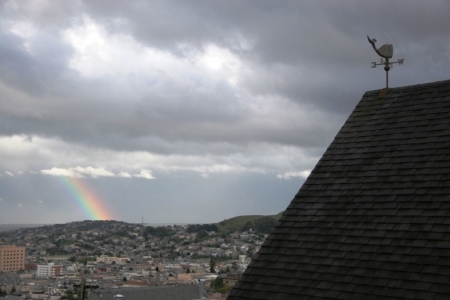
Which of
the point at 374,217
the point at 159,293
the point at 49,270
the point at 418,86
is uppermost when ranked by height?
the point at 418,86

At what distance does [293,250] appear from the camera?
24.5 feet

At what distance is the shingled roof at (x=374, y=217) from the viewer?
6.29 metres

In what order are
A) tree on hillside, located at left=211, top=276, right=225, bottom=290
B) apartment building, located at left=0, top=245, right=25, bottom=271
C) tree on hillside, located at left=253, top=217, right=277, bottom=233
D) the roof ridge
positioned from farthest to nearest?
tree on hillside, located at left=253, top=217, right=277, bottom=233, apartment building, located at left=0, top=245, right=25, bottom=271, tree on hillside, located at left=211, top=276, right=225, bottom=290, the roof ridge

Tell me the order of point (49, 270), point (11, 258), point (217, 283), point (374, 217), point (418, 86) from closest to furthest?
point (374, 217) < point (418, 86) < point (217, 283) < point (49, 270) < point (11, 258)

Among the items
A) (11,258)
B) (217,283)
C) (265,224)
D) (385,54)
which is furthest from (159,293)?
(265,224)

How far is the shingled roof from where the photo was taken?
20.6 feet

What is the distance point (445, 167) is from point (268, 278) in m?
2.57

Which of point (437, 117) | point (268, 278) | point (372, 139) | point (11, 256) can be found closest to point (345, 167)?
point (372, 139)

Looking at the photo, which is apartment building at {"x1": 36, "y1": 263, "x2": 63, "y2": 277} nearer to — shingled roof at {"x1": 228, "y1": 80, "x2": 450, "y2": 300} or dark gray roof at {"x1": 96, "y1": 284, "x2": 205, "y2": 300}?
dark gray roof at {"x1": 96, "y1": 284, "x2": 205, "y2": 300}

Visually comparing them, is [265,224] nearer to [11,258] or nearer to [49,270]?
[49,270]

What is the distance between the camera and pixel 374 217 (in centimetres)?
701

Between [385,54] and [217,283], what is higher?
[385,54]

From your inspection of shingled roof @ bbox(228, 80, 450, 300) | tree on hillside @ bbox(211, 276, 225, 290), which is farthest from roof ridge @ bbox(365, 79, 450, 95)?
tree on hillside @ bbox(211, 276, 225, 290)

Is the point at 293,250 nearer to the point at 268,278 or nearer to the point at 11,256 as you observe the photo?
the point at 268,278
